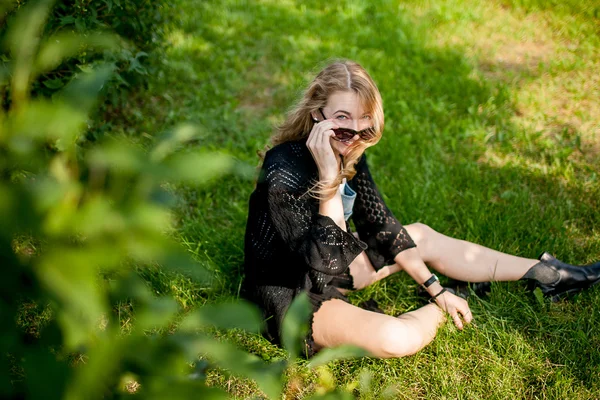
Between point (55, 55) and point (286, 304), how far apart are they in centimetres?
198

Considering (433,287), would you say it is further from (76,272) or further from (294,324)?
(76,272)

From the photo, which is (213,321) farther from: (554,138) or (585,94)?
(585,94)

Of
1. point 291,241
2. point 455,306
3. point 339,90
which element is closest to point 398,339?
point 455,306

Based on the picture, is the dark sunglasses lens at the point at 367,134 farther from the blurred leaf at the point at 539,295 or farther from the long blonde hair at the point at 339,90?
the blurred leaf at the point at 539,295

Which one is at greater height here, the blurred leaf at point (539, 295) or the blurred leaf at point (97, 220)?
the blurred leaf at point (97, 220)

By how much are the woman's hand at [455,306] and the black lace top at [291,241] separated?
1.06ft

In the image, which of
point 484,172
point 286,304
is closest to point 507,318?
point 286,304

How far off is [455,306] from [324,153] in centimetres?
101

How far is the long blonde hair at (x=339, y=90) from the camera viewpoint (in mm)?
2572

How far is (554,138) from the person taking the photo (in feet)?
13.4

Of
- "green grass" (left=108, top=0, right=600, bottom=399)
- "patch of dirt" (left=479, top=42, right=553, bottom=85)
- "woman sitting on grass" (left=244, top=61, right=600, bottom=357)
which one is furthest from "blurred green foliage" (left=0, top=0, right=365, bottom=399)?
"patch of dirt" (left=479, top=42, right=553, bottom=85)

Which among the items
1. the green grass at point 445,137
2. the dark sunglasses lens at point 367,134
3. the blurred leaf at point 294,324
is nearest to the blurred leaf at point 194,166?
the blurred leaf at point 294,324

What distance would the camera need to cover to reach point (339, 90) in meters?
2.56

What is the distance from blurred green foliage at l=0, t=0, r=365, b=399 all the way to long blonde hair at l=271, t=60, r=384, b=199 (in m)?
1.84
